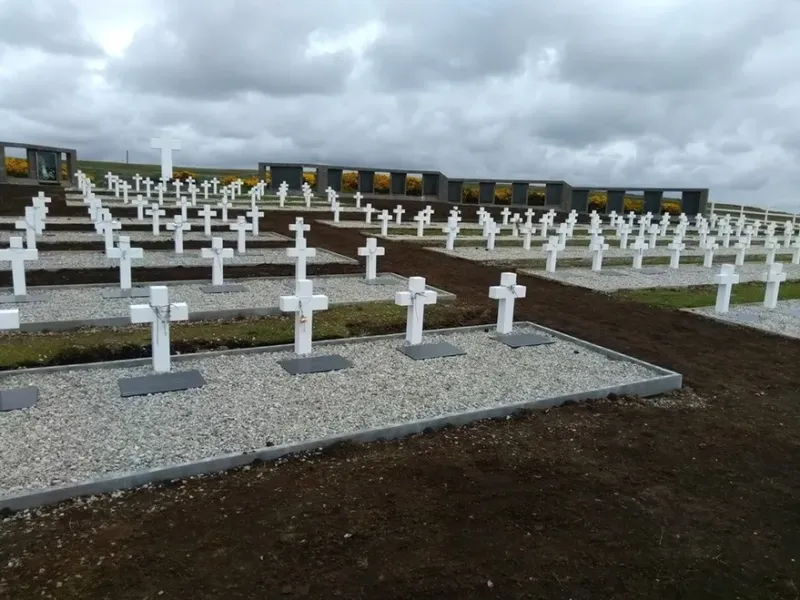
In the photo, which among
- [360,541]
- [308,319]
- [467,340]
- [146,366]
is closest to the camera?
[360,541]

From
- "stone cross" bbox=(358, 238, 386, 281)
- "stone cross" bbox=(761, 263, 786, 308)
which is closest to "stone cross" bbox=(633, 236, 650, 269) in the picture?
"stone cross" bbox=(761, 263, 786, 308)

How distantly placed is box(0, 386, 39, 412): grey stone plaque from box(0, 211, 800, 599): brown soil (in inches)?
76.0

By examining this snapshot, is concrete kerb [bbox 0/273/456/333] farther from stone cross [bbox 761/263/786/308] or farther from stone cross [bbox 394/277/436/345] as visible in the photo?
stone cross [bbox 761/263/786/308]

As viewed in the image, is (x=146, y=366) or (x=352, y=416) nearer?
(x=352, y=416)

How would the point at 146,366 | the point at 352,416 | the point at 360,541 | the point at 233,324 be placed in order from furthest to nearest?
the point at 233,324 → the point at 146,366 → the point at 352,416 → the point at 360,541

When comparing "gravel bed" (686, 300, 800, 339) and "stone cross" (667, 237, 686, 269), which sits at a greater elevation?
"stone cross" (667, 237, 686, 269)

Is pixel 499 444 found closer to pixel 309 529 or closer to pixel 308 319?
pixel 309 529

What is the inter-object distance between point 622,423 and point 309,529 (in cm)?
325

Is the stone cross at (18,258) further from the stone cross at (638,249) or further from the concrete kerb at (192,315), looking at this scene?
the stone cross at (638,249)

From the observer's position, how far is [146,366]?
660 centimetres

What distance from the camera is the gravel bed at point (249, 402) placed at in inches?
179

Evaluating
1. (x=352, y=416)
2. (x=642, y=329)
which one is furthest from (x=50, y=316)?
(x=642, y=329)

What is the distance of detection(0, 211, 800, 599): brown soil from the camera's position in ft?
10.8

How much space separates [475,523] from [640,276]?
12.9m
